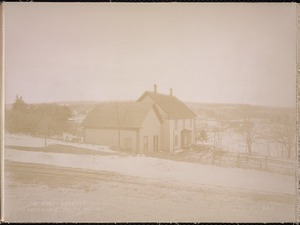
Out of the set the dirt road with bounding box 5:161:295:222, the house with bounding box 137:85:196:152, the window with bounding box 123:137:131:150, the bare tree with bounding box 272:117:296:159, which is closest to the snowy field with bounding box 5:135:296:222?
the dirt road with bounding box 5:161:295:222

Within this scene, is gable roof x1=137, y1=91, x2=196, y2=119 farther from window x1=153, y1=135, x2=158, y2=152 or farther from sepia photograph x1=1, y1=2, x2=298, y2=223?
window x1=153, y1=135, x2=158, y2=152

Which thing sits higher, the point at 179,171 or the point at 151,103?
the point at 151,103

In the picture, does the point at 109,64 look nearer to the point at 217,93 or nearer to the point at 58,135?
the point at 58,135

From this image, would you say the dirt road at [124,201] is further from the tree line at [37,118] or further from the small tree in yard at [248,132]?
the small tree in yard at [248,132]

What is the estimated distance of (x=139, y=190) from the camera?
147 inches

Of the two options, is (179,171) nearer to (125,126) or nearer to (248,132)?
(125,126)

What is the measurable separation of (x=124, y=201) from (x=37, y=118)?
141cm

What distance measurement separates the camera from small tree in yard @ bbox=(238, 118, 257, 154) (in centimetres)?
375

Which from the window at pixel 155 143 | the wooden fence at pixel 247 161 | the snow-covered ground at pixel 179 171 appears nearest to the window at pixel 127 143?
the snow-covered ground at pixel 179 171

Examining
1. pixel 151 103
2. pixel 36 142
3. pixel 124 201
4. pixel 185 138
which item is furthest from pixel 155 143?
pixel 36 142

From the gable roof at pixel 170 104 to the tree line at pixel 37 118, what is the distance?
0.94 meters

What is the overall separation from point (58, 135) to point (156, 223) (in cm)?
155

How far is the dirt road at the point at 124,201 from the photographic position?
12.2 ft

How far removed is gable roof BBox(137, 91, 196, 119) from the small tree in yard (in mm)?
661
